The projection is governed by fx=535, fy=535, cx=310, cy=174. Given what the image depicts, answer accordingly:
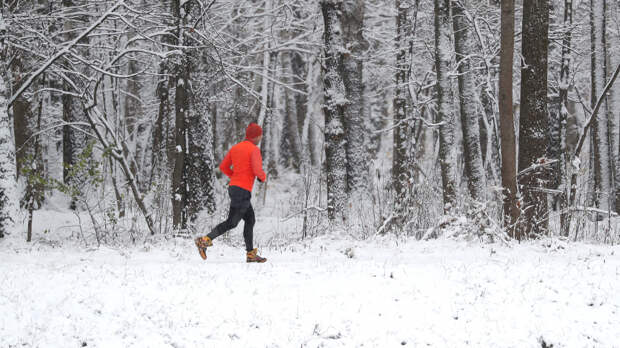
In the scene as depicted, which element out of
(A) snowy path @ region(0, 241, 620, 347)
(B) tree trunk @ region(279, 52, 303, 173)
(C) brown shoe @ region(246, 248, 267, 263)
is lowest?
(A) snowy path @ region(0, 241, 620, 347)

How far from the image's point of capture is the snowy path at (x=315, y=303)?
17.0 feet

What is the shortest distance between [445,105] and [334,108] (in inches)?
101

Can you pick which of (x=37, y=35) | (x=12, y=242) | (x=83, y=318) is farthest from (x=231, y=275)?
(x=37, y=35)

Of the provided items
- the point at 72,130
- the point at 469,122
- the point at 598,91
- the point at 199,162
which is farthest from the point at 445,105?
the point at 72,130

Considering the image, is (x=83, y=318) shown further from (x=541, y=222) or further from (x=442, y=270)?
(x=541, y=222)

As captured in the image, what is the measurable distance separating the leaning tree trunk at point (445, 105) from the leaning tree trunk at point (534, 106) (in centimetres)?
264

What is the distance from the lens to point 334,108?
38.7 ft

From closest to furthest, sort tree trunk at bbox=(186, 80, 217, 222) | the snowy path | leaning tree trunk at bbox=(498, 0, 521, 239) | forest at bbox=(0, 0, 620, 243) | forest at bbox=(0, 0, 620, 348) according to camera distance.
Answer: the snowy path, forest at bbox=(0, 0, 620, 348), leaning tree trunk at bbox=(498, 0, 521, 239), forest at bbox=(0, 0, 620, 243), tree trunk at bbox=(186, 80, 217, 222)

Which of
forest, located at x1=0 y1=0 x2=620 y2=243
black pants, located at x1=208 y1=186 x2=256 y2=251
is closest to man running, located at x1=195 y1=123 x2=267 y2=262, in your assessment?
black pants, located at x1=208 y1=186 x2=256 y2=251

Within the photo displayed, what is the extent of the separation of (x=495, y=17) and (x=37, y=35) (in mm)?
12648

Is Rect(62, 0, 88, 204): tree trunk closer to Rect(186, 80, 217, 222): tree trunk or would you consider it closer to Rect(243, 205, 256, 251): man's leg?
Rect(186, 80, 217, 222): tree trunk

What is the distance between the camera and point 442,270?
6797 millimetres

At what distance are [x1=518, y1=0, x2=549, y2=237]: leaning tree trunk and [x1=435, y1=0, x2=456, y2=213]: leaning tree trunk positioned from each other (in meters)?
2.64

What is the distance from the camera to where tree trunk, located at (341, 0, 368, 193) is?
12266 millimetres
